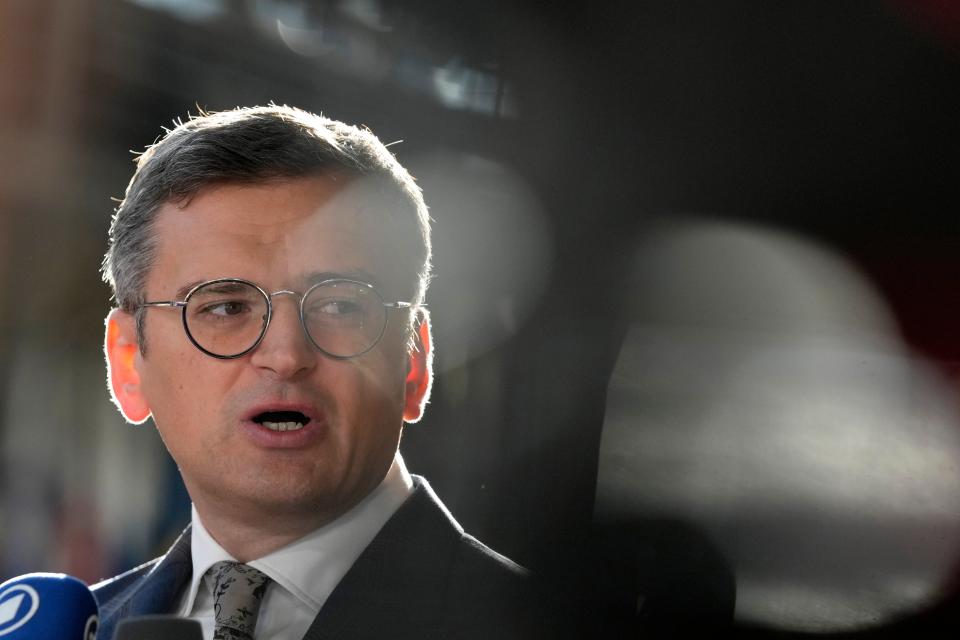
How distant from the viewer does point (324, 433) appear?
1647 mm

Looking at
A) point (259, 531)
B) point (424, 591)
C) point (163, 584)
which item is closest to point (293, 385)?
point (259, 531)

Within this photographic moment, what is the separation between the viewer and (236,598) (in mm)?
1632

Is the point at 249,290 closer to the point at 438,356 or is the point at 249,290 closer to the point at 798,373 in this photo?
the point at 438,356

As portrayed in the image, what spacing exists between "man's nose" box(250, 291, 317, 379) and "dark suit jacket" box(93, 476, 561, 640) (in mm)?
313

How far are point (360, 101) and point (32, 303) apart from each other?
89 cm

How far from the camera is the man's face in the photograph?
1.63 metres

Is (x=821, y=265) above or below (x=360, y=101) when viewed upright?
below

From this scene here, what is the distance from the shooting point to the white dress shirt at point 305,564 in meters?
1.70

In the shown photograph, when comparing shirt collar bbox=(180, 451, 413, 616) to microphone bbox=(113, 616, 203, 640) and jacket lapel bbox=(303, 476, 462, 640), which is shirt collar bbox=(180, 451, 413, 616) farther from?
microphone bbox=(113, 616, 203, 640)

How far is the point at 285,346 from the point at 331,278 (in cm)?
13

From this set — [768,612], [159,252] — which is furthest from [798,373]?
[159,252]

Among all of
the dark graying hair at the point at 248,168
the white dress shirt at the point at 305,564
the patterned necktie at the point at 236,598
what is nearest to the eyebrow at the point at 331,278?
the dark graying hair at the point at 248,168

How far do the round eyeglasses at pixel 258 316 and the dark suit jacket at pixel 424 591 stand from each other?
0.99 feet

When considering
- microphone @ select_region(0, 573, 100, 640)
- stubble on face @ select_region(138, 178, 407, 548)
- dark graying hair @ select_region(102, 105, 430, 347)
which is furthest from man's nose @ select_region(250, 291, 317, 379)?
microphone @ select_region(0, 573, 100, 640)
